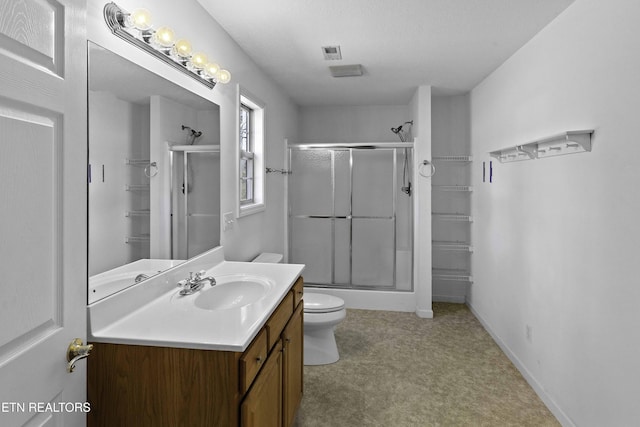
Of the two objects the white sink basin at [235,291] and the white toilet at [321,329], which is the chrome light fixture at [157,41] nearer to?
the white sink basin at [235,291]

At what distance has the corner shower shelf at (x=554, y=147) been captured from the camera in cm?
200

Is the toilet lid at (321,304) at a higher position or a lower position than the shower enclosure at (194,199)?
lower

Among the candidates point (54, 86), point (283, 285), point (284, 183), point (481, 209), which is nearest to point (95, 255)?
point (54, 86)

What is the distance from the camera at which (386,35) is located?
8.99ft

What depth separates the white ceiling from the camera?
7.57ft

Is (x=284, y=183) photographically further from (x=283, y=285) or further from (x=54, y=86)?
(x=54, y=86)

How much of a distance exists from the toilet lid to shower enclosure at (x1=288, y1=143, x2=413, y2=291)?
134 centimetres

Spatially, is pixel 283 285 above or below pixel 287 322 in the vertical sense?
above

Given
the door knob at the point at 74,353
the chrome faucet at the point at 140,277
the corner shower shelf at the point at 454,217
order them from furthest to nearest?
1. the corner shower shelf at the point at 454,217
2. the chrome faucet at the point at 140,277
3. the door knob at the point at 74,353

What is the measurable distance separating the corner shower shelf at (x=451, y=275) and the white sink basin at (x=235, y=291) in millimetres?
2846

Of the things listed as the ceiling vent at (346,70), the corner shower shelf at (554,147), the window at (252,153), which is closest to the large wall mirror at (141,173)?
the window at (252,153)

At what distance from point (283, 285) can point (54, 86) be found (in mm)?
1242

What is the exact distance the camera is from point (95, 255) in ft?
4.62

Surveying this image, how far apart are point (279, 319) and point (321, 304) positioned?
4.25 feet
